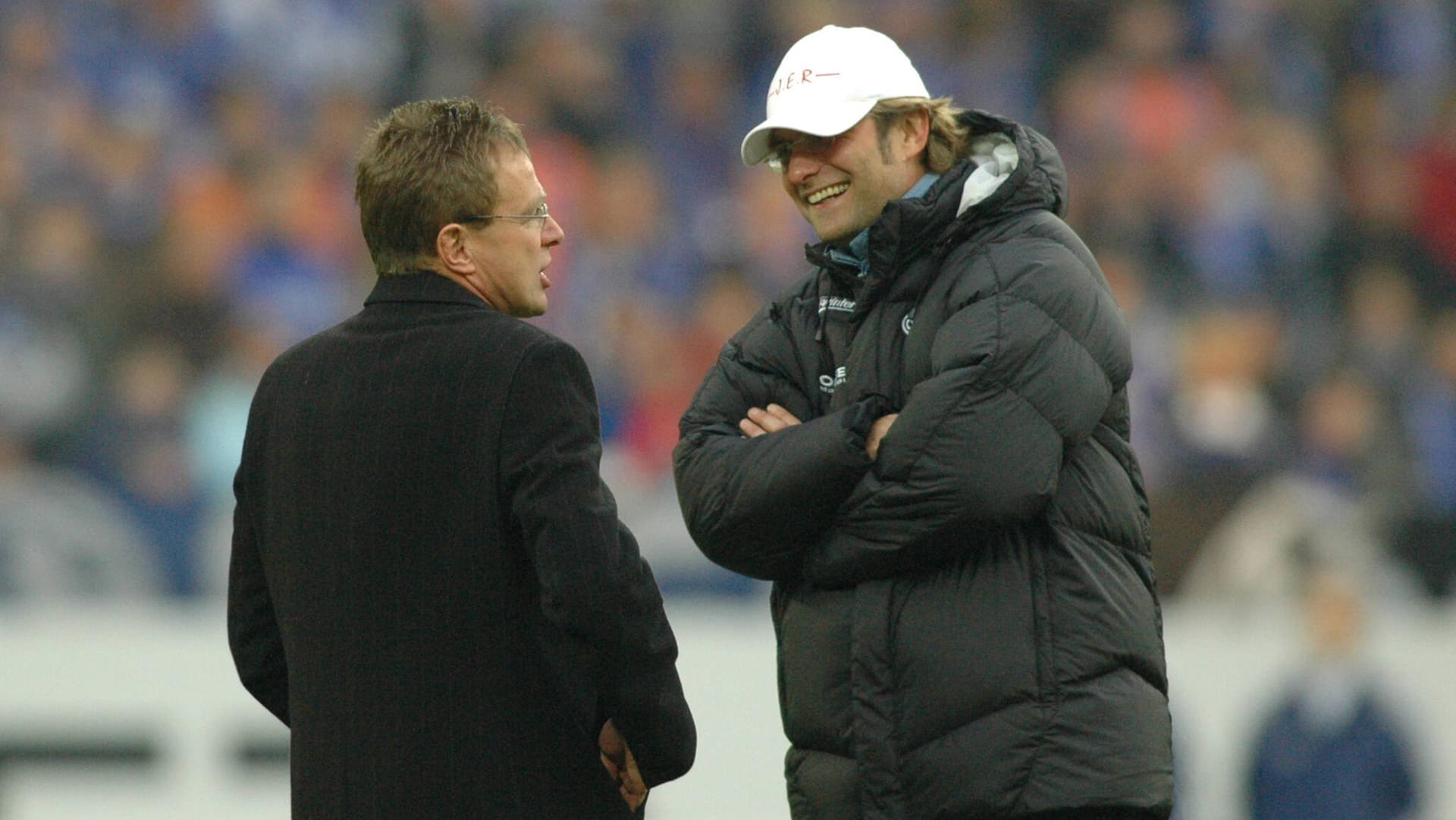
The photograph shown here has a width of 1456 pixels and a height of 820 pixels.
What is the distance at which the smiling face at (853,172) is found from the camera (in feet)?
9.26

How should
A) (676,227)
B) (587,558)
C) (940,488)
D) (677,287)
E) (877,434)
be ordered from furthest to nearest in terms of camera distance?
(676,227) < (677,287) < (877,434) < (940,488) < (587,558)

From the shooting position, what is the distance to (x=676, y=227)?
338 inches

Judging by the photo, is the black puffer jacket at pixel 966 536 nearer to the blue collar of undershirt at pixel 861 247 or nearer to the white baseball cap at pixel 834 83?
the blue collar of undershirt at pixel 861 247

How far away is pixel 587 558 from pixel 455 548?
0.62ft

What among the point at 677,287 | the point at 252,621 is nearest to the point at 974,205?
the point at 252,621

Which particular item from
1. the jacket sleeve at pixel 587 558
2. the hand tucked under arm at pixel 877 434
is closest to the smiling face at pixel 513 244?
the jacket sleeve at pixel 587 558

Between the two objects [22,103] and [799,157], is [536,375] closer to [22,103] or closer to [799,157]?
[799,157]

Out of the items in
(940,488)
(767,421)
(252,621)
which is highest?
(767,421)

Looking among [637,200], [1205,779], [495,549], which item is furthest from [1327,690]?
[495,549]

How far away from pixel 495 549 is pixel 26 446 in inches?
201

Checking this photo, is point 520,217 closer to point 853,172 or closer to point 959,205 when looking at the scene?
point 853,172

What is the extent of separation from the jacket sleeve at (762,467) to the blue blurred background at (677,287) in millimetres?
3235

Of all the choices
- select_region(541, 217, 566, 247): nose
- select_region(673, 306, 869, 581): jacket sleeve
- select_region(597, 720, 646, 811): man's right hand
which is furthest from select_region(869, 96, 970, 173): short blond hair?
select_region(597, 720, 646, 811): man's right hand

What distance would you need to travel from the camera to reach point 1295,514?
6.75m
